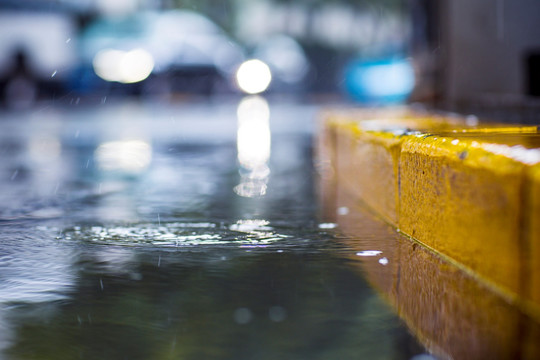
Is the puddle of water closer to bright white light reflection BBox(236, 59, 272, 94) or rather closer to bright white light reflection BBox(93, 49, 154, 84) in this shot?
bright white light reflection BBox(93, 49, 154, 84)

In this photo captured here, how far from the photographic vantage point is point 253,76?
19.3 meters

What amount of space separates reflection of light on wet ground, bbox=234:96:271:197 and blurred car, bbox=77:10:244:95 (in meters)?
5.95

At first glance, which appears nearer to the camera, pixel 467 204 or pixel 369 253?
pixel 467 204

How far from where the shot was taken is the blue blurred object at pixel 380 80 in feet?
50.0

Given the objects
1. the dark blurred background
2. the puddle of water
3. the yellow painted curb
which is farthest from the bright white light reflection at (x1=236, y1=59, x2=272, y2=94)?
the yellow painted curb

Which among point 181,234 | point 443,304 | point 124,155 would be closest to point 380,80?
point 124,155

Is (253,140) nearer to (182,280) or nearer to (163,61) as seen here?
(182,280)

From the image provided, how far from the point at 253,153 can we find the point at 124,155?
1.00m

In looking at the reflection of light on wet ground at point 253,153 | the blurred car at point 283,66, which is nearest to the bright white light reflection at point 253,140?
the reflection of light on wet ground at point 253,153

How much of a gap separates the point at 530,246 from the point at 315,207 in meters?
1.92

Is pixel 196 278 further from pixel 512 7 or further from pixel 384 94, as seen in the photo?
pixel 384 94

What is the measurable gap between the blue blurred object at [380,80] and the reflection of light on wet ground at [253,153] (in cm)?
418

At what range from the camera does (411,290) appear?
6.68 feet

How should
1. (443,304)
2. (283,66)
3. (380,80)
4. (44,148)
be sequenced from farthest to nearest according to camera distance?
1. (283,66)
2. (380,80)
3. (44,148)
4. (443,304)
